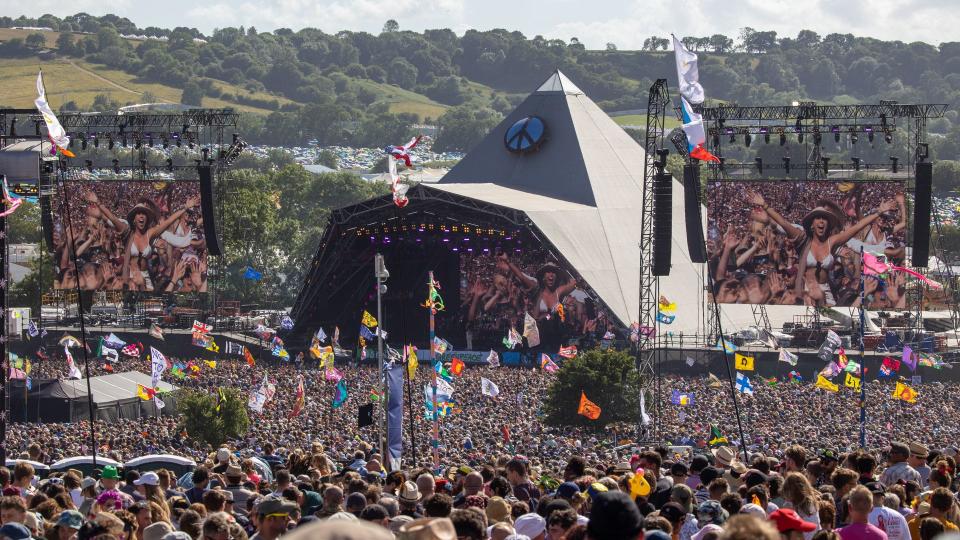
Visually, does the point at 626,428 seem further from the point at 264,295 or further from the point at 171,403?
the point at 264,295

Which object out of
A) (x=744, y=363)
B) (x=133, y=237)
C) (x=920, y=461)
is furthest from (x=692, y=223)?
(x=920, y=461)

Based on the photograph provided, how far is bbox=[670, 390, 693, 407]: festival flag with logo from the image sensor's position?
4506 cm

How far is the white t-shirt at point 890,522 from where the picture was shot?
12164mm

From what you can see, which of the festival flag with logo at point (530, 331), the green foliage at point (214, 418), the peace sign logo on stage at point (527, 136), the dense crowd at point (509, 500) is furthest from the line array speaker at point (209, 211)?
the dense crowd at point (509, 500)

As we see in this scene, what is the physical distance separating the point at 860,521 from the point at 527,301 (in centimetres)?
5305

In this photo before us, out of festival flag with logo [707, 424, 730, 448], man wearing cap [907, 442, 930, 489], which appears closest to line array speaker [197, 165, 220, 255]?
festival flag with logo [707, 424, 730, 448]

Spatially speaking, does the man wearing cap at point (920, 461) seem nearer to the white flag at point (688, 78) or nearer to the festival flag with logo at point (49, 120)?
Answer: the festival flag with logo at point (49, 120)

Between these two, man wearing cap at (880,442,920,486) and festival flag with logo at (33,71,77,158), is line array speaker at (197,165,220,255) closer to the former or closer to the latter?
festival flag with logo at (33,71,77,158)

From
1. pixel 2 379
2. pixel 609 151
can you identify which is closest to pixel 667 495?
pixel 2 379

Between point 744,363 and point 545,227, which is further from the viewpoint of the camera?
point 545,227

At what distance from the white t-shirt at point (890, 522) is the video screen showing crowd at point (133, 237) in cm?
5456

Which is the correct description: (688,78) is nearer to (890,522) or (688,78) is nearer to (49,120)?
(49,120)

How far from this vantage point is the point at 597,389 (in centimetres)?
4641

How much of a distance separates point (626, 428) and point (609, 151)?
33.5m
